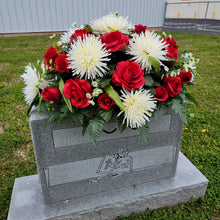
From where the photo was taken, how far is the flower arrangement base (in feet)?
4.98

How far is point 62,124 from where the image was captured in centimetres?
147

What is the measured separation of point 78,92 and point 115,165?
0.75m

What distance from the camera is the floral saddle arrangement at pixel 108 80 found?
1324 millimetres

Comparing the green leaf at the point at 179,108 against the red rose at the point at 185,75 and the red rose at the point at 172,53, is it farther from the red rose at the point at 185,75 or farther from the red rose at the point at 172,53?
the red rose at the point at 172,53

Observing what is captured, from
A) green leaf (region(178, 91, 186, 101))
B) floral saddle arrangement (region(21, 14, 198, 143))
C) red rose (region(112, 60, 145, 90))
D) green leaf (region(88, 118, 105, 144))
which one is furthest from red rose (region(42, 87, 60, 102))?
green leaf (region(178, 91, 186, 101))

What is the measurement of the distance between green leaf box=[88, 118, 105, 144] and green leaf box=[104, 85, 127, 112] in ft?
0.59

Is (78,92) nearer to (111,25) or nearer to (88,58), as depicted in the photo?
(88,58)

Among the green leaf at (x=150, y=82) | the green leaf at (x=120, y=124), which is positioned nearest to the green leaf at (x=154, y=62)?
the green leaf at (x=150, y=82)

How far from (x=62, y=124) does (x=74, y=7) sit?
33.0ft

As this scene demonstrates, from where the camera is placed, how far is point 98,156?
1.69 meters

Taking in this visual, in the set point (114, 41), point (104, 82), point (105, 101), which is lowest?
point (105, 101)

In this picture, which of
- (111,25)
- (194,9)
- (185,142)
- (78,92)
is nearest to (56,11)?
(185,142)

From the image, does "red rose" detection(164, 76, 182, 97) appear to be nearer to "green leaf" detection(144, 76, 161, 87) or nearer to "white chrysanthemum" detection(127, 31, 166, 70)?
"green leaf" detection(144, 76, 161, 87)

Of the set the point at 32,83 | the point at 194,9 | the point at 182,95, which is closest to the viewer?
the point at 32,83
